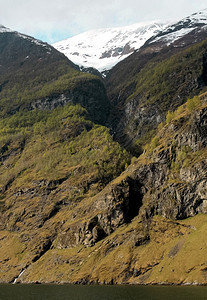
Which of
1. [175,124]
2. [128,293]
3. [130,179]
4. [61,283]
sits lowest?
[61,283]

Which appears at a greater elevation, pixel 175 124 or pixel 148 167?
pixel 175 124

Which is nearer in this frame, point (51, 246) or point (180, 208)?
point (180, 208)

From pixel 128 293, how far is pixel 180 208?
6373 centimetres

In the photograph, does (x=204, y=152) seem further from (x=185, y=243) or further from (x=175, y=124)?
(x=185, y=243)

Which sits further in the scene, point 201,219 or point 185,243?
point 201,219

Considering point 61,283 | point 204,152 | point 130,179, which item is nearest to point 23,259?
point 61,283

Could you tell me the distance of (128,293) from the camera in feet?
317

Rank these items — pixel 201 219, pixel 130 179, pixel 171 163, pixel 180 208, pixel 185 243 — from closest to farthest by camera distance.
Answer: pixel 185 243 → pixel 201 219 → pixel 180 208 → pixel 171 163 → pixel 130 179

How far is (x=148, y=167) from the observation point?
18088 cm

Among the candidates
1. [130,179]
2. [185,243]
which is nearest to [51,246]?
[130,179]

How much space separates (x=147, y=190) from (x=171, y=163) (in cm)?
2087

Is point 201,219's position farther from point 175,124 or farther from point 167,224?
point 175,124

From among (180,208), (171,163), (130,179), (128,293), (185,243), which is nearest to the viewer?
(128,293)

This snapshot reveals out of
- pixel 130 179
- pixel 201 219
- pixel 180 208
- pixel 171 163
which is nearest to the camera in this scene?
pixel 201 219
